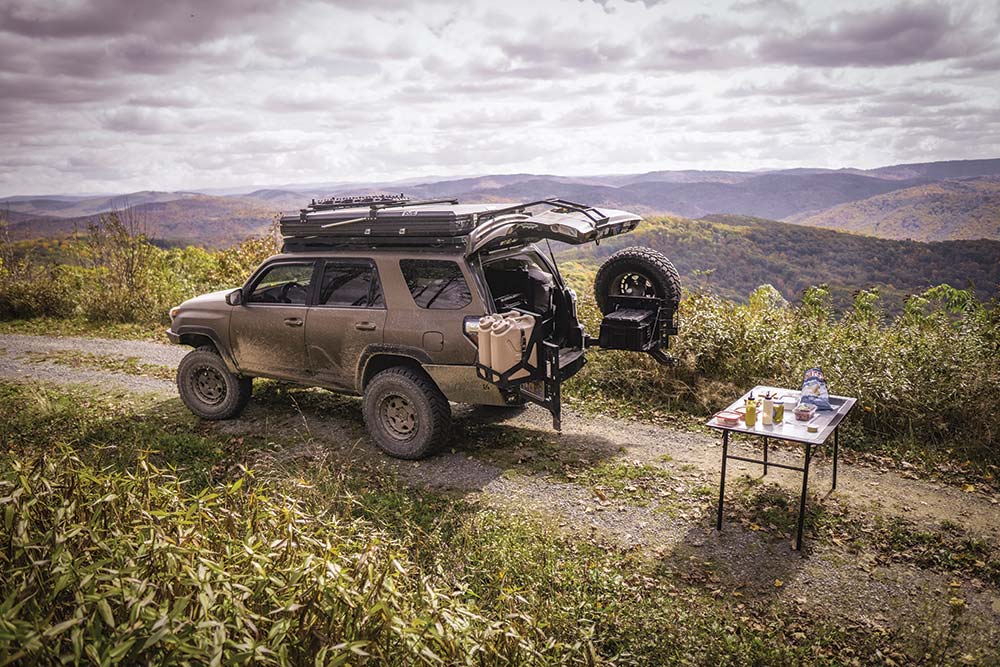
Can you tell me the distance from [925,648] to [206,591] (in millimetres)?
3869

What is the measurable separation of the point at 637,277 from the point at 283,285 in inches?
160

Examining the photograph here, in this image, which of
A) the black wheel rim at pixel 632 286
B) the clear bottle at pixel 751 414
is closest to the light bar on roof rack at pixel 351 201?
the black wheel rim at pixel 632 286

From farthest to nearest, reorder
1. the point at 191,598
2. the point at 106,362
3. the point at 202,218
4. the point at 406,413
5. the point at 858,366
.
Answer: the point at 202,218 → the point at 106,362 → the point at 858,366 → the point at 406,413 → the point at 191,598

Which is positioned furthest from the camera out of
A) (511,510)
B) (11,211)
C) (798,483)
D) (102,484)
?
(11,211)

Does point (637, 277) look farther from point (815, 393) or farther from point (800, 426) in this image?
point (800, 426)

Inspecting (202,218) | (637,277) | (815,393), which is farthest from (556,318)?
(202,218)

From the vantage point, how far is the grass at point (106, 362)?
32.2ft

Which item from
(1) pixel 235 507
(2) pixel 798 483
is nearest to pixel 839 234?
(2) pixel 798 483

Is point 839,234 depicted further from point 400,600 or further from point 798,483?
point 400,600

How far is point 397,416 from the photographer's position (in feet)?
20.9

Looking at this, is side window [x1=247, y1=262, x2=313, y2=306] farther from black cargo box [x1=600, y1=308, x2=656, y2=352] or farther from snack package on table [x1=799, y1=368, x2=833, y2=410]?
snack package on table [x1=799, y1=368, x2=833, y2=410]

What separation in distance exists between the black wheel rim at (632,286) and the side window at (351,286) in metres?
2.90

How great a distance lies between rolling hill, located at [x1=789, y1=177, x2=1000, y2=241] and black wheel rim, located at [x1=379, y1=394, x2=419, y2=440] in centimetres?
5129

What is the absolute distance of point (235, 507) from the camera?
389 centimetres
